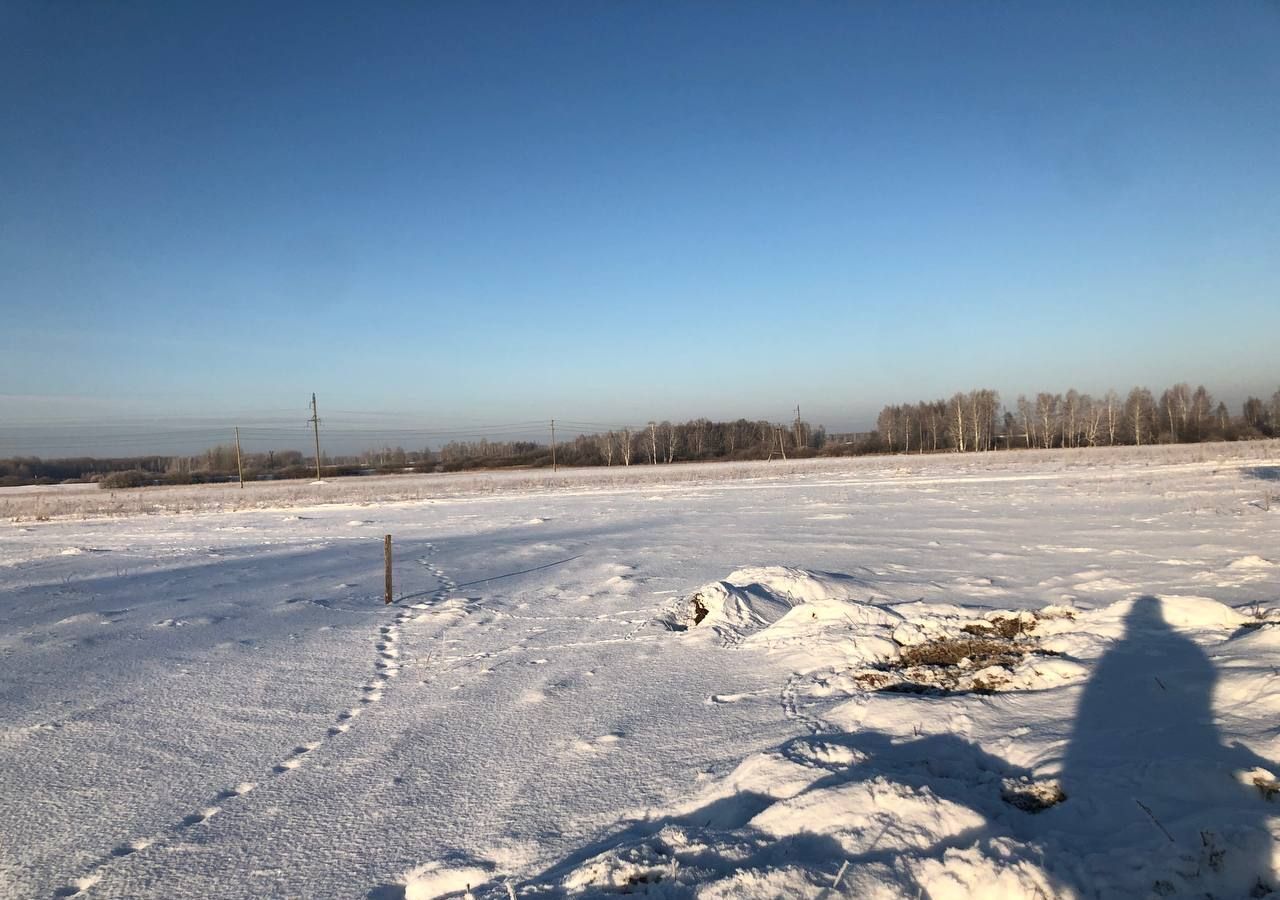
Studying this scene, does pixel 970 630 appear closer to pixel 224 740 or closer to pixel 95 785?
pixel 224 740

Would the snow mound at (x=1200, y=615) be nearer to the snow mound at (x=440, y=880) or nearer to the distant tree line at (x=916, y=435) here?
the snow mound at (x=440, y=880)

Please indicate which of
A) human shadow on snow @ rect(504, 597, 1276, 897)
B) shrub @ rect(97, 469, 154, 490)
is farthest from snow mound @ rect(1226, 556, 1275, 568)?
shrub @ rect(97, 469, 154, 490)

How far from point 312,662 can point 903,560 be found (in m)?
9.18

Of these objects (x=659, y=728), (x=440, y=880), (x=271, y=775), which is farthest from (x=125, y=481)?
(x=440, y=880)

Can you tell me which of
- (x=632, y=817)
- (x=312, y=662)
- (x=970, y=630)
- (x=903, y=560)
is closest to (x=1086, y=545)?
(x=903, y=560)

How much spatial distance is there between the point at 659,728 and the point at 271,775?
2.74 metres

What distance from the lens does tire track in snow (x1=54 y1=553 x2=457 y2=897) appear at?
3.78m

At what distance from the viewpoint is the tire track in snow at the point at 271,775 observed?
3777 millimetres

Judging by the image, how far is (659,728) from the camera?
5.48 meters

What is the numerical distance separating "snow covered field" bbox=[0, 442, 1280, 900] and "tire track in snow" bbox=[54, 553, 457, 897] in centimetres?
3

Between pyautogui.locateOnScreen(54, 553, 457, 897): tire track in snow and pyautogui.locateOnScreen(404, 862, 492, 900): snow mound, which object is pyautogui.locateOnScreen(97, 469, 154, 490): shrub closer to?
pyautogui.locateOnScreen(54, 553, 457, 897): tire track in snow

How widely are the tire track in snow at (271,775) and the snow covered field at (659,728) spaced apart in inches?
1.0

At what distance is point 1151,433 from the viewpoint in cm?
8912

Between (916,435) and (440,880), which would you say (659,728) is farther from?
(916,435)
